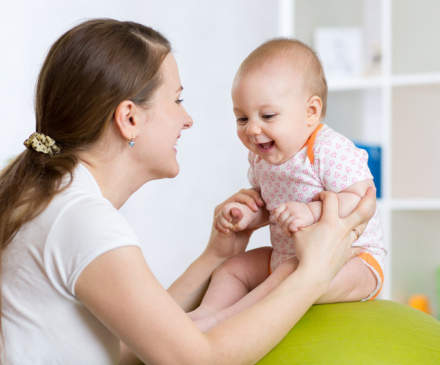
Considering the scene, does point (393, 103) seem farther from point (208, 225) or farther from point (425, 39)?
point (208, 225)

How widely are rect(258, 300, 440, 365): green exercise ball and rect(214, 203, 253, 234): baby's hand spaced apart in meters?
0.32

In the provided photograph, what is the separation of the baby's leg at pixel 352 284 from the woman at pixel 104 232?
4cm

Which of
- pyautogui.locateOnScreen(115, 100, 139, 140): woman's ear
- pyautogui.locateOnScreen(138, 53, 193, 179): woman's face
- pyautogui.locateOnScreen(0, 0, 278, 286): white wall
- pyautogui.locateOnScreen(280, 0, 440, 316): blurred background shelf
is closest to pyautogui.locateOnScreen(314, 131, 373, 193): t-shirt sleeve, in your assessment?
pyautogui.locateOnScreen(138, 53, 193, 179): woman's face

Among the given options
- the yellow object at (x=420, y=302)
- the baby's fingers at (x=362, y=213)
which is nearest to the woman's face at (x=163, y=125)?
the baby's fingers at (x=362, y=213)

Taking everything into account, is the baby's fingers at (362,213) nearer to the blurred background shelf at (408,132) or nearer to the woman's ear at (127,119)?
the woman's ear at (127,119)

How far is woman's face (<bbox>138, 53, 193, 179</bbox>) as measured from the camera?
4.33 feet

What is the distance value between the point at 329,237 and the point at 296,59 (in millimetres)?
491

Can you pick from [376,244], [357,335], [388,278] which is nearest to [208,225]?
[388,278]

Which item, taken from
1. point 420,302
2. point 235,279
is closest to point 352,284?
point 235,279

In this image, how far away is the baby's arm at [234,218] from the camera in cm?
157

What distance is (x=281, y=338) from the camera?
121 centimetres

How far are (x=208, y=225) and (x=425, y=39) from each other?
1802mm

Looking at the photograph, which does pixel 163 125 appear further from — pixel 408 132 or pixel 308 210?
pixel 408 132

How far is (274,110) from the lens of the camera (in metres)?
1.46
